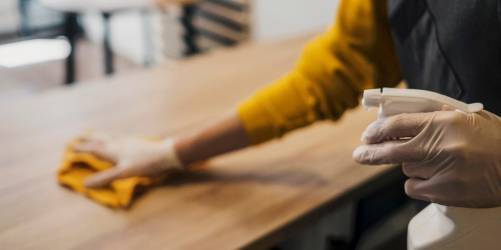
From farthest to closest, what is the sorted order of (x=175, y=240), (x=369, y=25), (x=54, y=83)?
(x=54, y=83)
(x=369, y=25)
(x=175, y=240)

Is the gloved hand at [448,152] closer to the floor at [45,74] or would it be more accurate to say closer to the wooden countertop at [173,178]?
the wooden countertop at [173,178]

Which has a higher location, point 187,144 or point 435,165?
point 435,165

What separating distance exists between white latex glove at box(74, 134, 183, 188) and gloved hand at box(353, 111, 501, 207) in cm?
38

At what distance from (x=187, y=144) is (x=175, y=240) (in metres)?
0.18

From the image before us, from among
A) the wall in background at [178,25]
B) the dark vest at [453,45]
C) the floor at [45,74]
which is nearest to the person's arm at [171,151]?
the dark vest at [453,45]

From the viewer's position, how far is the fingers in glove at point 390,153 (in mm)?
577

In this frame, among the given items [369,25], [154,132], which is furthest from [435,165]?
[154,132]

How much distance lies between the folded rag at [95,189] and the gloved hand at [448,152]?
0.40 m

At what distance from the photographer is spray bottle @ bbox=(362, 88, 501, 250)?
579mm

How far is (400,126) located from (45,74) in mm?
3001

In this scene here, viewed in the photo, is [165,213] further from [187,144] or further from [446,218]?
[446,218]

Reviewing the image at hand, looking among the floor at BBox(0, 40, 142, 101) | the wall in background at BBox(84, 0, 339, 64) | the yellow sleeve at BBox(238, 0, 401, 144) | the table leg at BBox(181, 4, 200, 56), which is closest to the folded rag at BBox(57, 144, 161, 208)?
the yellow sleeve at BBox(238, 0, 401, 144)

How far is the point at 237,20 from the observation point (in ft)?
8.57

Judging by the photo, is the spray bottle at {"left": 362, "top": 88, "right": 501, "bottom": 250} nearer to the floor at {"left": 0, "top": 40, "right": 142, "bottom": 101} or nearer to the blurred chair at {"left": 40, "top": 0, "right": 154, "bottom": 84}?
the blurred chair at {"left": 40, "top": 0, "right": 154, "bottom": 84}
